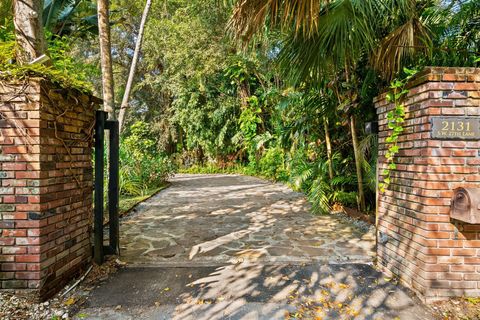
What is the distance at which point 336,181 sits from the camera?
5.73 m

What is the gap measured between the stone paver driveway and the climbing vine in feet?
4.15

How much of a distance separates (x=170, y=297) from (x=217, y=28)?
11.2 m

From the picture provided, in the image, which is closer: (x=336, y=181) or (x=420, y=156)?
(x=420, y=156)

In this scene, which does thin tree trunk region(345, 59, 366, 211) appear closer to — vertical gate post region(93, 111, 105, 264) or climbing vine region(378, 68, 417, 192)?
climbing vine region(378, 68, 417, 192)

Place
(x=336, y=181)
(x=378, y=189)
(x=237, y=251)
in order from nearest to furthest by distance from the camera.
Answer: (x=378, y=189)
(x=237, y=251)
(x=336, y=181)

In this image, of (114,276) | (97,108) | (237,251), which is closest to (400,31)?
(237,251)

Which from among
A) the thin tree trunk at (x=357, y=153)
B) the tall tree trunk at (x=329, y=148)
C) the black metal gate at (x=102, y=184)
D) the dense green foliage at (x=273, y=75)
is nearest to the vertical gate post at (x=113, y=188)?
the black metal gate at (x=102, y=184)

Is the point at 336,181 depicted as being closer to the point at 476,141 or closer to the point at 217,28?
the point at 476,141

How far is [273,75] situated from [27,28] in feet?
25.5

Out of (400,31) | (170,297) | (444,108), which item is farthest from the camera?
(400,31)

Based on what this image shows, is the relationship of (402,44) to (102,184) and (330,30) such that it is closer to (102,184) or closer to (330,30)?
(330,30)

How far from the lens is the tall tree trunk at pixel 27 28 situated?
114 inches

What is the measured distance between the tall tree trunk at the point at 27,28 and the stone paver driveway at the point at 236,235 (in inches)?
94.2

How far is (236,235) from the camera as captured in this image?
443 cm
